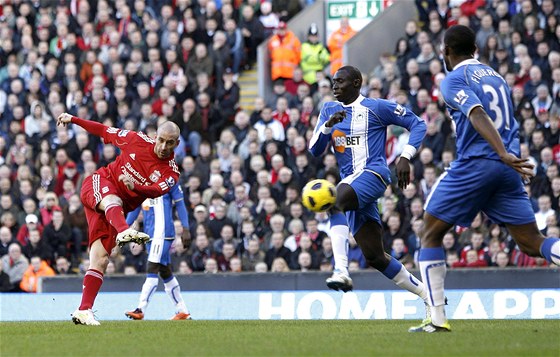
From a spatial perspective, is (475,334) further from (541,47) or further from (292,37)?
(292,37)

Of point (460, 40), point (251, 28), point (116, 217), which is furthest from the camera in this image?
point (251, 28)

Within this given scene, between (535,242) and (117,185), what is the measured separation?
4933 mm

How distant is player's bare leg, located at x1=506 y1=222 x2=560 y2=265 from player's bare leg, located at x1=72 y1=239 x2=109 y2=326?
4.76 m

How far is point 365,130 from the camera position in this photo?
1302 centimetres

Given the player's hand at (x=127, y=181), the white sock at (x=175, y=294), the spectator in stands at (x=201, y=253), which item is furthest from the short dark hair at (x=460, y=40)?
the spectator in stands at (x=201, y=253)

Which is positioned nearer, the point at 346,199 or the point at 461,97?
the point at 461,97

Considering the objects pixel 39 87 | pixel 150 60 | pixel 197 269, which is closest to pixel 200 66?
pixel 150 60

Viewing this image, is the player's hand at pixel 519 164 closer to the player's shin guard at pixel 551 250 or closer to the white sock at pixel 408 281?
the player's shin guard at pixel 551 250

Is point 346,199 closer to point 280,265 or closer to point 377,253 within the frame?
point 377,253

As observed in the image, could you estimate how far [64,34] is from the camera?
27.7 meters

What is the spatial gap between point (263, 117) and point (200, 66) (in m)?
2.49

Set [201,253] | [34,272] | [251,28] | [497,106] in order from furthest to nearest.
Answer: [251,28], [34,272], [201,253], [497,106]

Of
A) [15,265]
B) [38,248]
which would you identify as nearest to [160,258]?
[15,265]

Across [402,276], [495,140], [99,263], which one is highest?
[495,140]
